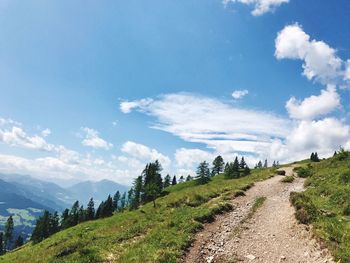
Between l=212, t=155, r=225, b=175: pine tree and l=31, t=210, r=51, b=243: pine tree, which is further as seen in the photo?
l=212, t=155, r=225, b=175: pine tree

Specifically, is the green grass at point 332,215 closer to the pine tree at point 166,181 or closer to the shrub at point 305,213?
the shrub at point 305,213

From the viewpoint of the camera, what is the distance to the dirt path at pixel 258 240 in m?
16.5

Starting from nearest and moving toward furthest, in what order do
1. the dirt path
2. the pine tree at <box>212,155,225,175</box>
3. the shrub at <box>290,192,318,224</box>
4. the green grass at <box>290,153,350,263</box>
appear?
1. the green grass at <box>290,153,350,263</box>
2. the dirt path
3. the shrub at <box>290,192,318,224</box>
4. the pine tree at <box>212,155,225,175</box>

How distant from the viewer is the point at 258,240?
1941cm

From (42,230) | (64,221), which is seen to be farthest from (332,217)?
(64,221)

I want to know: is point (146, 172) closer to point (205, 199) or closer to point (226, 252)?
point (205, 199)

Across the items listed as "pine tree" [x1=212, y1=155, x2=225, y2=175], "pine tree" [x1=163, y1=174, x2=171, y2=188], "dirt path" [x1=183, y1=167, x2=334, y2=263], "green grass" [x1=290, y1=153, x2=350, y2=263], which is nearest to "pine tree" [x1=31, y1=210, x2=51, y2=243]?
"pine tree" [x1=163, y1=174, x2=171, y2=188]

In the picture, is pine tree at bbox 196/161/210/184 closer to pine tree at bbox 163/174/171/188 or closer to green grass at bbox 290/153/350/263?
pine tree at bbox 163/174/171/188

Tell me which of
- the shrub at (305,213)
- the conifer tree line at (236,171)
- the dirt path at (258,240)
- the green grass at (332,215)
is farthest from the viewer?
the conifer tree line at (236,171)

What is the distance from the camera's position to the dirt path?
16500 mm

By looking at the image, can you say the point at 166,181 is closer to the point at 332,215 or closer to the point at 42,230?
the point at 42,230

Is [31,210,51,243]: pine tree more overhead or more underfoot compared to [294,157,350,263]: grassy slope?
more underfoot

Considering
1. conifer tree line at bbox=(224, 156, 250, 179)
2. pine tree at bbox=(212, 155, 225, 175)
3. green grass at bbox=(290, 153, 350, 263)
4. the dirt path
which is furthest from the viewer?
pine tree at bbox=(212, 155, 225, 175)

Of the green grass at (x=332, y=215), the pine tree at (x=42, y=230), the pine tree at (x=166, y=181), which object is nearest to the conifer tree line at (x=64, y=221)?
the pine tree at (x=42, y=230)
